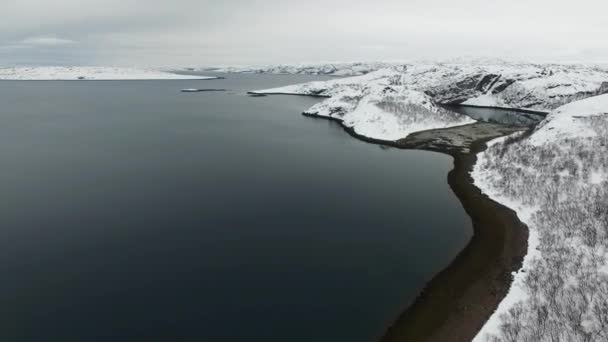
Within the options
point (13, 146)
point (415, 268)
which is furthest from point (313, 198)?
point (13, 146)

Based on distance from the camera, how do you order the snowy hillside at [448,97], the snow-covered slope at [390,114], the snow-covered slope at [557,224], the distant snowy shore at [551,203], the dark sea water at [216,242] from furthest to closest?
the snowy hillside at [448,97]
the snow-covered slope at [390,114]
the dark sea water at [216,242]
the distant snowy shore at [551,203]
the snow-covered slope at [557,224]

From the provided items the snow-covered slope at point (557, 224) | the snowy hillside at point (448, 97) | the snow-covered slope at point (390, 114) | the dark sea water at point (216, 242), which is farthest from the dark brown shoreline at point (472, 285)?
the snowy hillside at point (448, 97)

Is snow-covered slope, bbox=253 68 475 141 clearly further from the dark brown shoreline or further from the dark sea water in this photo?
the dark brown shoreline

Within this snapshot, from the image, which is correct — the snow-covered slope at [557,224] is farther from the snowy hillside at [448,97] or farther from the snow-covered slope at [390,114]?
the snowy hillside at [448,97]

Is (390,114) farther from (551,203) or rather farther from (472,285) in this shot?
(472,285)

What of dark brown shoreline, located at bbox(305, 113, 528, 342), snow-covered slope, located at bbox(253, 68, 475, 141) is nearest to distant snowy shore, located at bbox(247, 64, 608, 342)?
snow-covered slope, located at bbox(253, 68, 475, 141)

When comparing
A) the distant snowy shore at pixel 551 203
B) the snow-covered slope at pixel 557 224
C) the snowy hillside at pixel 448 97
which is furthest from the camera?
the snowy hillside at pixel 448 97
